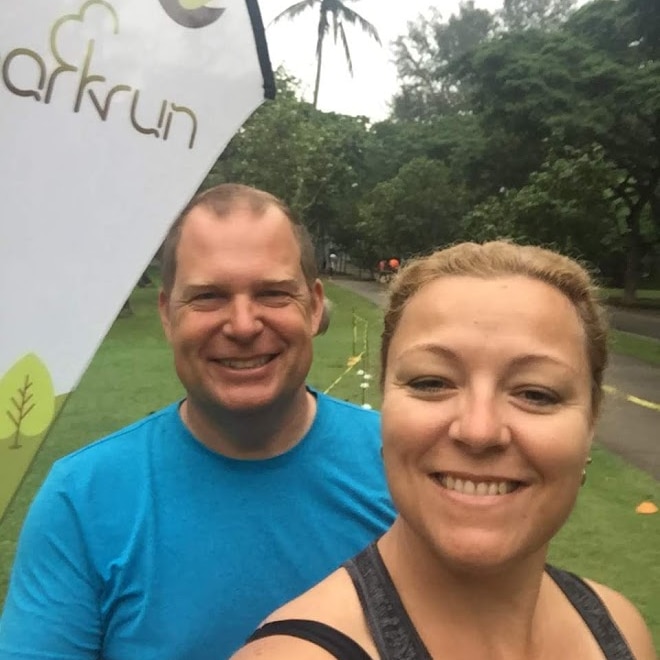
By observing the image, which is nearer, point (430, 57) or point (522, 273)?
point (522, 273)

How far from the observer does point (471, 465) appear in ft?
3.44

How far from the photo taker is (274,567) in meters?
1.58

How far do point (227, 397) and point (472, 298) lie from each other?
2.15 feet

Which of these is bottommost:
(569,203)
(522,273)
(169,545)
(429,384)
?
(169,545)

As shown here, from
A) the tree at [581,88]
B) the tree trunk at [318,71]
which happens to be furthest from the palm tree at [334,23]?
the tree at [581,88]

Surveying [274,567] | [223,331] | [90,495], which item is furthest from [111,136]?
[274,567]

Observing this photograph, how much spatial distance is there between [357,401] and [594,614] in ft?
23.0

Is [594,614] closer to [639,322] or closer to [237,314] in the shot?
[237,314]

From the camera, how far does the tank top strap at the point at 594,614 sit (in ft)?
3.98

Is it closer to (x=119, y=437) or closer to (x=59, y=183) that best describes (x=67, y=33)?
(x=59, y=183)

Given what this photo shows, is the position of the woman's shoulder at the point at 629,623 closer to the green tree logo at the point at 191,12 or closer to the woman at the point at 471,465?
the woman at the point at 471,465

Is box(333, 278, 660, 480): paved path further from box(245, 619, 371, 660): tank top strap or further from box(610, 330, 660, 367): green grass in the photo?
box(245, 619, 371, 660): tank top strap

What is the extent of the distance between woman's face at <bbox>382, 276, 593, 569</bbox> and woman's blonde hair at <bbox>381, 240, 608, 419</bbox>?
0.03 meters

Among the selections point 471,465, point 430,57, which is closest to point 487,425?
point 471,465
